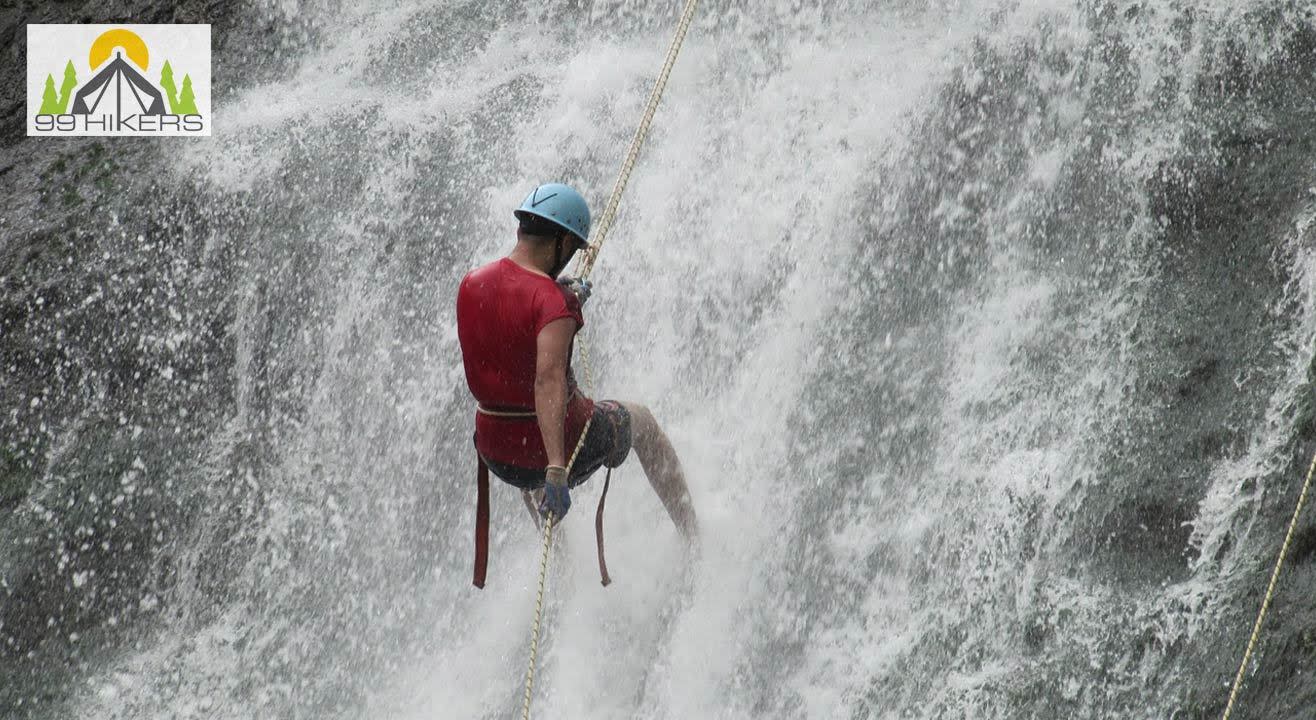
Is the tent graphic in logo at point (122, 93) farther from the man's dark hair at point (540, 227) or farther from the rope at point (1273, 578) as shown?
the rope at point (1273, 578)

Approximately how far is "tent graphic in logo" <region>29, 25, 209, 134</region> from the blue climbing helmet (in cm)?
532

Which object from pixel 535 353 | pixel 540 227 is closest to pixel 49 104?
pixel 540 227

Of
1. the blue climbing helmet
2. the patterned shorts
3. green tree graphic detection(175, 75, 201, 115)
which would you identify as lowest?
the patterned shorts

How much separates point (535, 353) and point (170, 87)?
5848 mm

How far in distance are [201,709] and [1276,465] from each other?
525 centimetres

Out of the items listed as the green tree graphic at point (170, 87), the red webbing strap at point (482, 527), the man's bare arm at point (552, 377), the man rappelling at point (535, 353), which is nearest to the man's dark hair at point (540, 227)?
the man rappelling at point (535, 353)

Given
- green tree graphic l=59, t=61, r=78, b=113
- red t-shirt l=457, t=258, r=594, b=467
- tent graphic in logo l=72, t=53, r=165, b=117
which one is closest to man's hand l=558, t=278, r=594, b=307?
red t-shirt l=457, t=258, r=594, b=467

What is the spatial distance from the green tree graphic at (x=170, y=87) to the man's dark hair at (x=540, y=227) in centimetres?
552

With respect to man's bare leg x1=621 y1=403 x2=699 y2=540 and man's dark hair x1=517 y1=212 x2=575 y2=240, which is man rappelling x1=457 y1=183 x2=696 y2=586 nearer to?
man's dark hair x1=517 y1=212 x2=575 y2=240

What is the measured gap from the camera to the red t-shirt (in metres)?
4.89

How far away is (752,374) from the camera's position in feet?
23.4

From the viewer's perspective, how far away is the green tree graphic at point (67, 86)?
32.1 ft

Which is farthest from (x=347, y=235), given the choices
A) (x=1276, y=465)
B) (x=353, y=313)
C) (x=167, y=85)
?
(x=1276, y=465)

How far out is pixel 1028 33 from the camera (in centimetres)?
764
